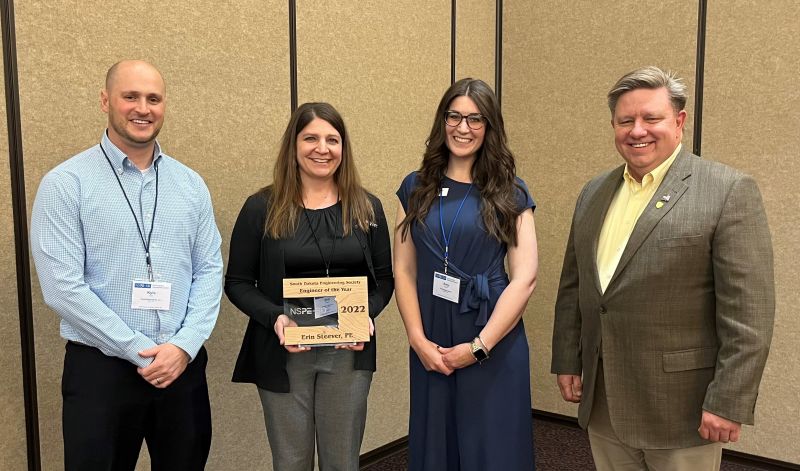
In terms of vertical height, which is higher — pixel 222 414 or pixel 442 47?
pixel 442 47

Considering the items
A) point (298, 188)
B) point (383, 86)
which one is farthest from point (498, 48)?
point (298, 188)

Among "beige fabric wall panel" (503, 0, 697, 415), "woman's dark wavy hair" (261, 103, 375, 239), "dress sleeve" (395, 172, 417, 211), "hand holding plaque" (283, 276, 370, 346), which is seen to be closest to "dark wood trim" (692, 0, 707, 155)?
"beige fabric wall panel" (503, 0, 697, 415)

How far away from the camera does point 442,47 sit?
3564mm

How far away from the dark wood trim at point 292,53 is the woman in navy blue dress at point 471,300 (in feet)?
3.15

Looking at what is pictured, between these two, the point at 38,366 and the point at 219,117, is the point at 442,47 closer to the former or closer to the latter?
the point at 219,117

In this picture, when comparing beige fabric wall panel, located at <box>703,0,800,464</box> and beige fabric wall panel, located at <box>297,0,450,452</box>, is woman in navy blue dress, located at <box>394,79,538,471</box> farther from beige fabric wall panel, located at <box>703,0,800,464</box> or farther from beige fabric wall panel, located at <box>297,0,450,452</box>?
beige fabric wall panel, located at <box>703,0,800,464</box>

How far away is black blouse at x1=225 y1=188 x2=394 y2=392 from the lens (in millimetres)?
1883

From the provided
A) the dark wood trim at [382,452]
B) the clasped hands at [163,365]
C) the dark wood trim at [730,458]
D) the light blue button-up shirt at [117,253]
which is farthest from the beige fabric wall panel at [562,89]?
the clasped hands at [163,365]

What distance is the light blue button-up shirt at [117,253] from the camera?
162 cm

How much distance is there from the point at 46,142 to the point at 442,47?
231cm

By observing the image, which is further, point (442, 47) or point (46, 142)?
point (442, 47)

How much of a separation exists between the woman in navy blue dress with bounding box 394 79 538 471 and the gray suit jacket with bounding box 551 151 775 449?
0.30 metres

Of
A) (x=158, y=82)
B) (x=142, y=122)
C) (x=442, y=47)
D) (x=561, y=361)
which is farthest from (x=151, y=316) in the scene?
(x=442, y=47)

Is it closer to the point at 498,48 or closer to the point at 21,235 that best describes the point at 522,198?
the point at 21,235
